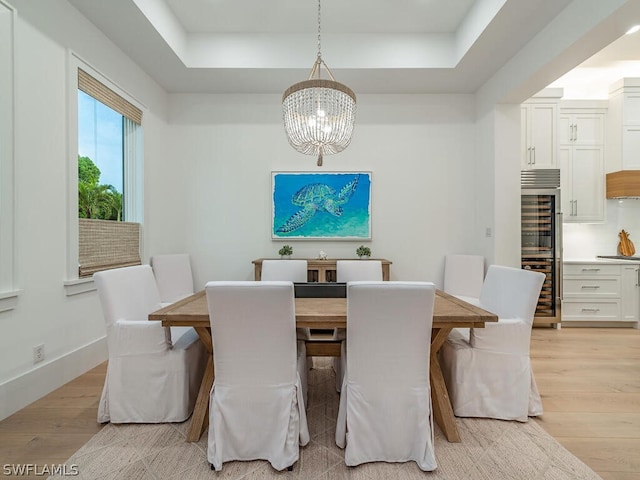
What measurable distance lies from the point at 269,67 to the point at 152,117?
1450 mm

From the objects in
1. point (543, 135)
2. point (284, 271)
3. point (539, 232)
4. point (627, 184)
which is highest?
point (543, 135)

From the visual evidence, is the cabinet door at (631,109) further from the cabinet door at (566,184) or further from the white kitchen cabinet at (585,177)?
the cabinet door at (566,184)

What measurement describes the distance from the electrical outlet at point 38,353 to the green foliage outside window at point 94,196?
1033 millimetres

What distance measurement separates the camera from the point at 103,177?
3.09 metres

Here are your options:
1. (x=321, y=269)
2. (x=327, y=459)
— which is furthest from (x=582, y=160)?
(x=327, y=459)

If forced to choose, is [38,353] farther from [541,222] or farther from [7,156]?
[541,222]

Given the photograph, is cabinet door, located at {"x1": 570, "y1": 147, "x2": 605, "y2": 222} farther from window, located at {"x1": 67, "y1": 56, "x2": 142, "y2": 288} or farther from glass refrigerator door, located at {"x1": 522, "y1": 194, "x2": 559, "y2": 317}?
window, located at {"x1": 67, "y1": 56, "x2": 142, "y2": 288}

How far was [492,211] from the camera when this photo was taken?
3.73m

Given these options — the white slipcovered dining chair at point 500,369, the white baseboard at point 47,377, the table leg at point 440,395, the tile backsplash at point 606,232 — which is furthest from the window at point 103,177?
the tile backsplash at point 606,232

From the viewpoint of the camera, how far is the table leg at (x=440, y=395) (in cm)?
179

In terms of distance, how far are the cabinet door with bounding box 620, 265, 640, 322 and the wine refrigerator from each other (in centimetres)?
75

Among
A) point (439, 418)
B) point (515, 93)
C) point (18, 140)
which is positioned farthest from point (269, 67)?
point (439, 418)

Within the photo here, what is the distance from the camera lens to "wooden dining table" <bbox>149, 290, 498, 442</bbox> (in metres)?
1.70

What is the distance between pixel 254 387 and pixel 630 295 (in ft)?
14.6
